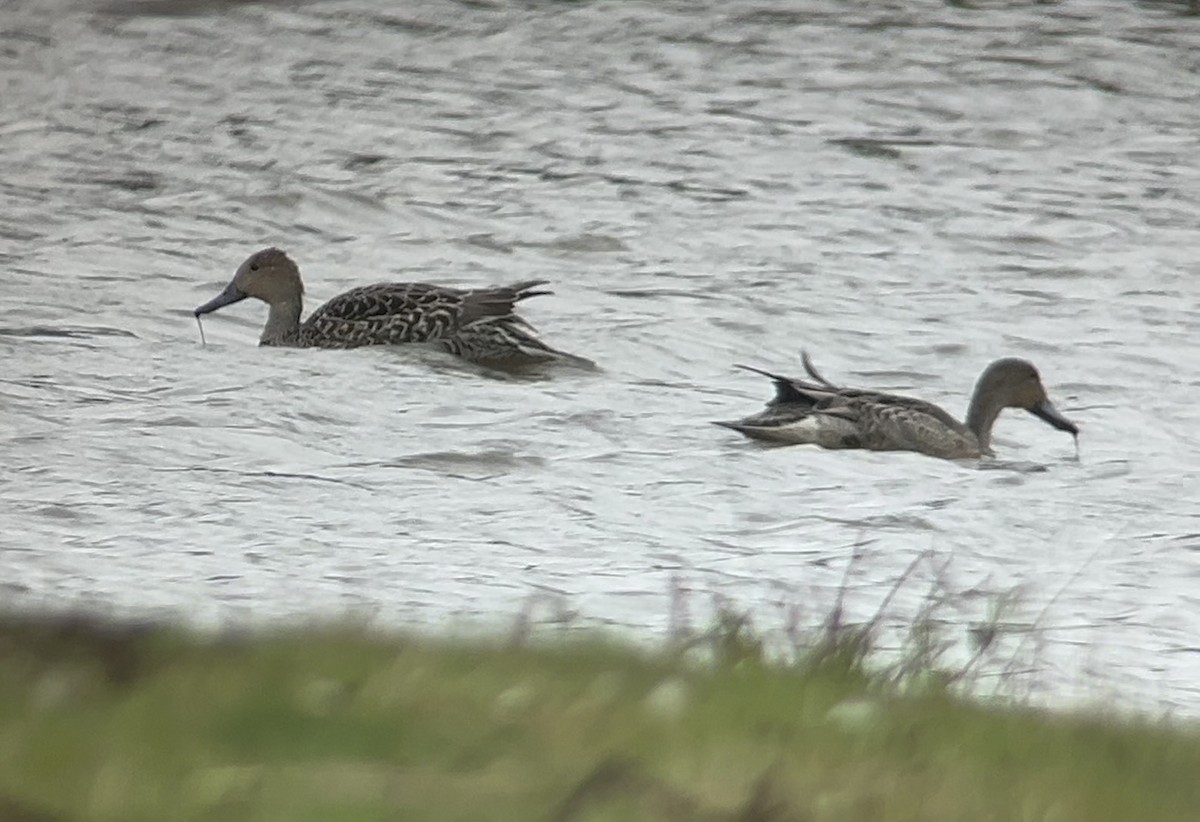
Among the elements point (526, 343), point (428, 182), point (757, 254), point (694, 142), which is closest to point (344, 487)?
point (526, 343)

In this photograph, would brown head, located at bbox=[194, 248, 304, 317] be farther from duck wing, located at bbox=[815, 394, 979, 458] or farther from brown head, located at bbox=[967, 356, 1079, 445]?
brown head, located at bbox=[967, 356, 1079, 445]

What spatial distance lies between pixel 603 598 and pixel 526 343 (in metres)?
5.66

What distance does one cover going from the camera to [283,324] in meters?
17.6

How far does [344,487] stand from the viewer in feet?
42.7

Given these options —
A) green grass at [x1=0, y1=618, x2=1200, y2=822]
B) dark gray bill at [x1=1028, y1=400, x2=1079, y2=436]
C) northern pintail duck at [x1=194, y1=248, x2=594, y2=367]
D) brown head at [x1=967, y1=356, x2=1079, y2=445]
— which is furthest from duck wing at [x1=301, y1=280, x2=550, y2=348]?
green grass at [x1=0, y1=618, x2=1200, y2=822]

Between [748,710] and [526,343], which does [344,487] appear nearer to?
[526,343]

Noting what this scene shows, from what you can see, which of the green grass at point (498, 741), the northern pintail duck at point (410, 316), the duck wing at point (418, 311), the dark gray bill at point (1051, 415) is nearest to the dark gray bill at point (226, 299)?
the northern pintail duck at point (410, 316)

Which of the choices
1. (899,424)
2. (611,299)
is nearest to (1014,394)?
(899,424)

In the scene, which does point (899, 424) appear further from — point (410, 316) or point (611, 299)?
point (611, 299)

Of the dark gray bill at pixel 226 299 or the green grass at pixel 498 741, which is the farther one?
the dark gray bill at pixel 226 299

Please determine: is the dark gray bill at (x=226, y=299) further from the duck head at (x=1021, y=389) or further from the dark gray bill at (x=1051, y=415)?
the dark gray bill at (x=1051, y=415)

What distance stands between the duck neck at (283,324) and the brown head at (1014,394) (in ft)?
15.5

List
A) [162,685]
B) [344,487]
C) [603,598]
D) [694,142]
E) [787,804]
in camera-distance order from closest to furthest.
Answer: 1. [787,804]
2. [162,685]
3. [603,598]
4. [344,487]
5. [694,142]

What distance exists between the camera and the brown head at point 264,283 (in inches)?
682
